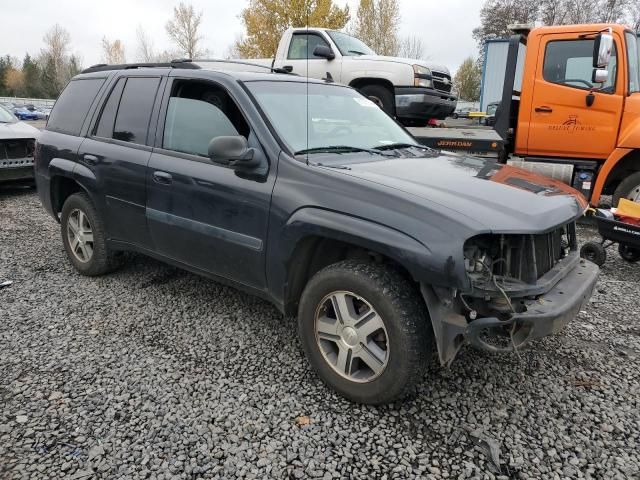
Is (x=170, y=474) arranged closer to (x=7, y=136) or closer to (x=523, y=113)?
(x=523, y=113)

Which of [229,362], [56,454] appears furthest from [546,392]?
[56,454]

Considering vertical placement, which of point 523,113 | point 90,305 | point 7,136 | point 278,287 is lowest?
point 90,305

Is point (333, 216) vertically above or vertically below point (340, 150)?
below

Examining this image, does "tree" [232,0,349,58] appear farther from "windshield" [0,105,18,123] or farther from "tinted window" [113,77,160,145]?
"tinted window" [113,77,160,145]

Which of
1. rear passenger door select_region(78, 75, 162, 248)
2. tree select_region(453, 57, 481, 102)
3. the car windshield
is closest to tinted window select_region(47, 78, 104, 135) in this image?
rear passenger door select_region(78, 75, 162, 248)

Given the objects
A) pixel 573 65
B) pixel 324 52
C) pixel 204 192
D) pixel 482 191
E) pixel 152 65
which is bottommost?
pixel 204 192

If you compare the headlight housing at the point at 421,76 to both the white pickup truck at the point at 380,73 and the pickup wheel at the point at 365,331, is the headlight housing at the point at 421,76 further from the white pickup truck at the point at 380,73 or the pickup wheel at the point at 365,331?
the pickup wheel at the point at 365,331

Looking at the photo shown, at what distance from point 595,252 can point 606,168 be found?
74.6 inches

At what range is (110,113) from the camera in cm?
415

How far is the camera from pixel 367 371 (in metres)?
2.71

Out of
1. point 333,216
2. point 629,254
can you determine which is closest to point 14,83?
point 629,254

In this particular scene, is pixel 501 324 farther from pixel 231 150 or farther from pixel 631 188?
pixel 631 188

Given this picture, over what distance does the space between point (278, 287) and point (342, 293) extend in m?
0.49

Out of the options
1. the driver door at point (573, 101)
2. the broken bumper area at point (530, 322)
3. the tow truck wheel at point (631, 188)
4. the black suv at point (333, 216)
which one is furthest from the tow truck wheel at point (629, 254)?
the broken bumper area at point (530, 322)
